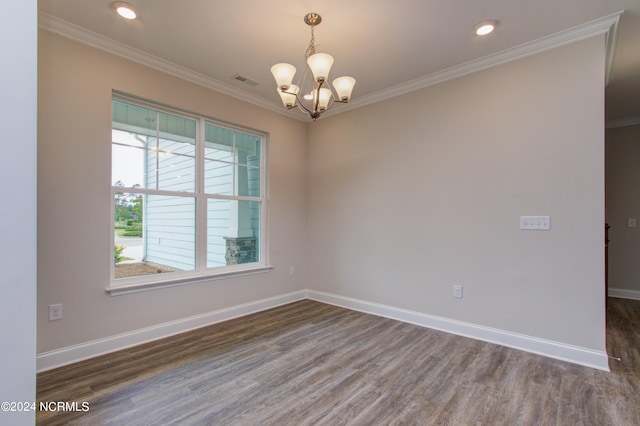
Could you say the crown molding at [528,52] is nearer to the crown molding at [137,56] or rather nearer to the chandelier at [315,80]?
the chandelier at [315,80]

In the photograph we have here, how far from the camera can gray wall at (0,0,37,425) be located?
1021mm

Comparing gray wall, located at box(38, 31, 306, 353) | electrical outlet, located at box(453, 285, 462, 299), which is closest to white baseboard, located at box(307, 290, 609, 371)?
electrical outlet, located at box(453, 285, 462, 299)

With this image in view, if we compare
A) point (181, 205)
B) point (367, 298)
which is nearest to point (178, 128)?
point (181, 205)

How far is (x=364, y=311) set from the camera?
3.88m

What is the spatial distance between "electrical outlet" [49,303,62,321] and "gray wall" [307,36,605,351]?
2955 millimetres

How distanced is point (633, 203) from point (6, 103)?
6.79m

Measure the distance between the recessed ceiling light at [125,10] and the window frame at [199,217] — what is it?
0.76 metres

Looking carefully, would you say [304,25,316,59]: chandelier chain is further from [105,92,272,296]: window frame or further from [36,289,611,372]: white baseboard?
[36,289,611,372]: white baseboard

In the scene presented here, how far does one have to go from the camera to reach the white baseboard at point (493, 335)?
2.45 meters

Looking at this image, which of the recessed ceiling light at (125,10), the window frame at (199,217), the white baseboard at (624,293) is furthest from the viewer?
the white baseboard at (624,293)

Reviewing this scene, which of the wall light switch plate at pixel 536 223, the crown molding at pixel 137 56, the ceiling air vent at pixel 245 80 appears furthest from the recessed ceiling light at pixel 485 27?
the crown molding at pixel 137 56

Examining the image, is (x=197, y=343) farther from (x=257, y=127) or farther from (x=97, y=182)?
(x=257, y=127)

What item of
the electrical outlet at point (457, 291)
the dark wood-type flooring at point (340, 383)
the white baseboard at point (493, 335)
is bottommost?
the dark wood-type flooring at point (340, 383)

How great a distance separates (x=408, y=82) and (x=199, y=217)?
286cm
